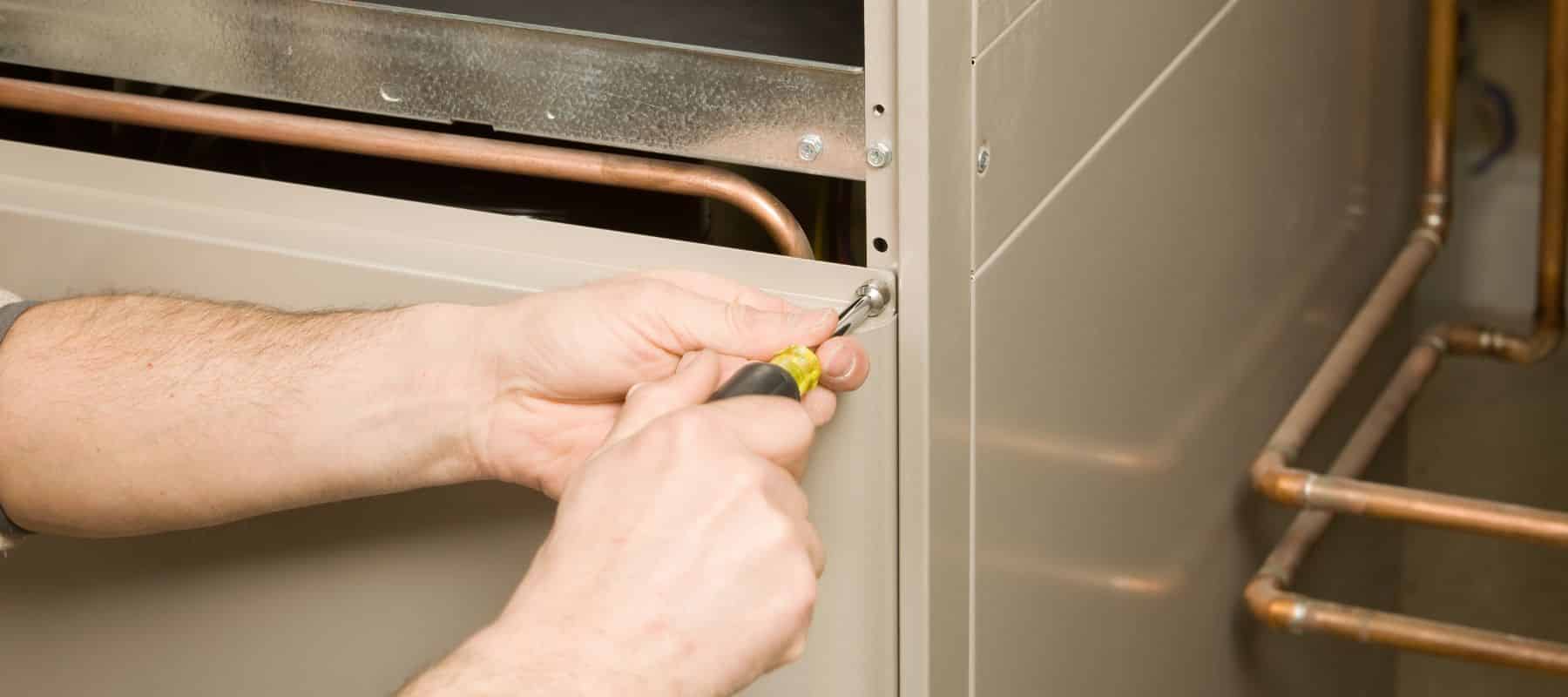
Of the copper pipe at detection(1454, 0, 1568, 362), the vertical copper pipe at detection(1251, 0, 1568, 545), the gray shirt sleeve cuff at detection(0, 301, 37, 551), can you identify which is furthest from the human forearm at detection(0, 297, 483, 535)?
the copper pipe at detection(1454, 0, 1568, 362)

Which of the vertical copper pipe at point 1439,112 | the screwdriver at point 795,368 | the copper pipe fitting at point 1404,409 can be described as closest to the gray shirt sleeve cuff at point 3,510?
the screwdriver at point 795,368

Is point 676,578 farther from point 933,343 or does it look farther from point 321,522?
point 321,522

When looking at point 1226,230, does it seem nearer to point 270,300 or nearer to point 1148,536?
point 1148,536

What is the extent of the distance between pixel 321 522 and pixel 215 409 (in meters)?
0.07

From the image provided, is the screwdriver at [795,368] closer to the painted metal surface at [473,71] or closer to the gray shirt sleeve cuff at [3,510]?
the painted metal surface at [473,71]

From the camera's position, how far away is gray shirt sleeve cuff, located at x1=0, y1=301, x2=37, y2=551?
0.73m

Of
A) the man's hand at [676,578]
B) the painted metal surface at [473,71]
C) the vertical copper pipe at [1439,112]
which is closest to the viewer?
the man's hand at [676,578]

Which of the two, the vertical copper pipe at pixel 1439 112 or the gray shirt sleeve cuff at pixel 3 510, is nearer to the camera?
the gray shirt sleeve cuff at pixel 3 510

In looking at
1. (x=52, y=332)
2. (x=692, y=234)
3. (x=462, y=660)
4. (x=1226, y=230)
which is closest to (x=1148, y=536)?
(x=1226, y=230)

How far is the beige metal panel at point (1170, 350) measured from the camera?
2.20 ft

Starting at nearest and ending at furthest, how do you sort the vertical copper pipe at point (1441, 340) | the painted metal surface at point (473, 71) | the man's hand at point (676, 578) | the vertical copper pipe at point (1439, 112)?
the man's hand at point (676, 578), the painted metal surface at point (473, 71), the vertical copper pipe at point (1441, 340), the vertical copper pipe at point (1439, 112)

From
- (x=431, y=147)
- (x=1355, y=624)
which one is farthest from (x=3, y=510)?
(x=1355, y=624)

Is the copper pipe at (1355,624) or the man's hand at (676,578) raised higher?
the man's hand at (676,578)

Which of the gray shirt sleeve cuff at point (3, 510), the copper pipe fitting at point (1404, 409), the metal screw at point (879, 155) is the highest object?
the metal screw at point (879, 155)
